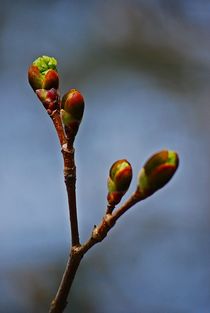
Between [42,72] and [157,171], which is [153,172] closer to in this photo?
[157,171]

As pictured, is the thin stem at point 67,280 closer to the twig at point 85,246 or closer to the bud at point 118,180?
the twig at point 85,246

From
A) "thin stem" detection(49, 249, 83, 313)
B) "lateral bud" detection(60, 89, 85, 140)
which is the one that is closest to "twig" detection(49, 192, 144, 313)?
"thin stem" detection(49, 249, 83, 313)

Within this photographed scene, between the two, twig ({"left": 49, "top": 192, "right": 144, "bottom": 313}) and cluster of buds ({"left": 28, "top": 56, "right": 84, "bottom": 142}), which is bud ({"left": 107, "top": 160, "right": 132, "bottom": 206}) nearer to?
twig ({"left": 49, "top": 192, "right": 144, "bottom": 313})

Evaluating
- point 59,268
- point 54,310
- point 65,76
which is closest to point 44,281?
→ point 59,268

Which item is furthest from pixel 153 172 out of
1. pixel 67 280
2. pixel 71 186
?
pixel 67 280

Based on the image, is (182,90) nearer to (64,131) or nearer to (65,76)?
(65,76)

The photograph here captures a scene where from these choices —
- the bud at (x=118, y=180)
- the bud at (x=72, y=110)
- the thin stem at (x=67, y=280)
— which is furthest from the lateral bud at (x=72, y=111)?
the thin stem at (x=67, y=280)

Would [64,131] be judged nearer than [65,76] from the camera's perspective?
Yes
